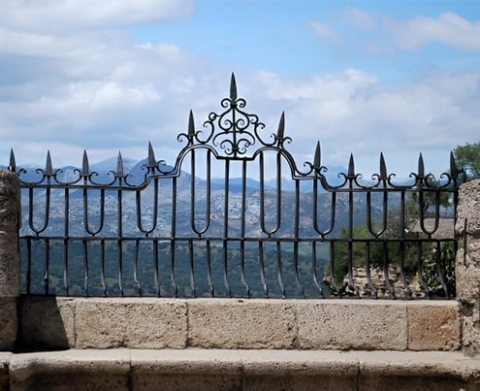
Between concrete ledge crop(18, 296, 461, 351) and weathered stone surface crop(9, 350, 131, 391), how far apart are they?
0.24 meters

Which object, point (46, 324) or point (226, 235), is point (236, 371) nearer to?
point (226, 235)

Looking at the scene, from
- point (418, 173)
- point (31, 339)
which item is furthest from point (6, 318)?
point (418, 173)

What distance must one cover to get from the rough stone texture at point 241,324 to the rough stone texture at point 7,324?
1379 millimetres

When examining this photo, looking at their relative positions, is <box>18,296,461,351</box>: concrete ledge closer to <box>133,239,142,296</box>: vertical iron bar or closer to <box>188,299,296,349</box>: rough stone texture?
<box>188,299,296,349</box>: rough stone texture

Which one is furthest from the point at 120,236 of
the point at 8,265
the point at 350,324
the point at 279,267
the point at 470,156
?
the point at 470,156

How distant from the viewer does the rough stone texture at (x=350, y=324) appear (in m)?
6.88

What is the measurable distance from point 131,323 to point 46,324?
2.24 ft

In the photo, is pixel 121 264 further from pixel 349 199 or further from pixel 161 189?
pixel 349 199

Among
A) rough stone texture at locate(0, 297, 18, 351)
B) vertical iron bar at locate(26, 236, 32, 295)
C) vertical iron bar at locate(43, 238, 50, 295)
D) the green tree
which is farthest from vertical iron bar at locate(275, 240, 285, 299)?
the green tree

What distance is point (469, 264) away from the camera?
269 inches

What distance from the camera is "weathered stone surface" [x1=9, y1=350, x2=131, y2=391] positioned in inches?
254

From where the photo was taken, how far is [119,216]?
22.8 feet

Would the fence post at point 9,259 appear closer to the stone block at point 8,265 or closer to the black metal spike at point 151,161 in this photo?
the stone block at point 8,265

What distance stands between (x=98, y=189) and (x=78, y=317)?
103 cm
